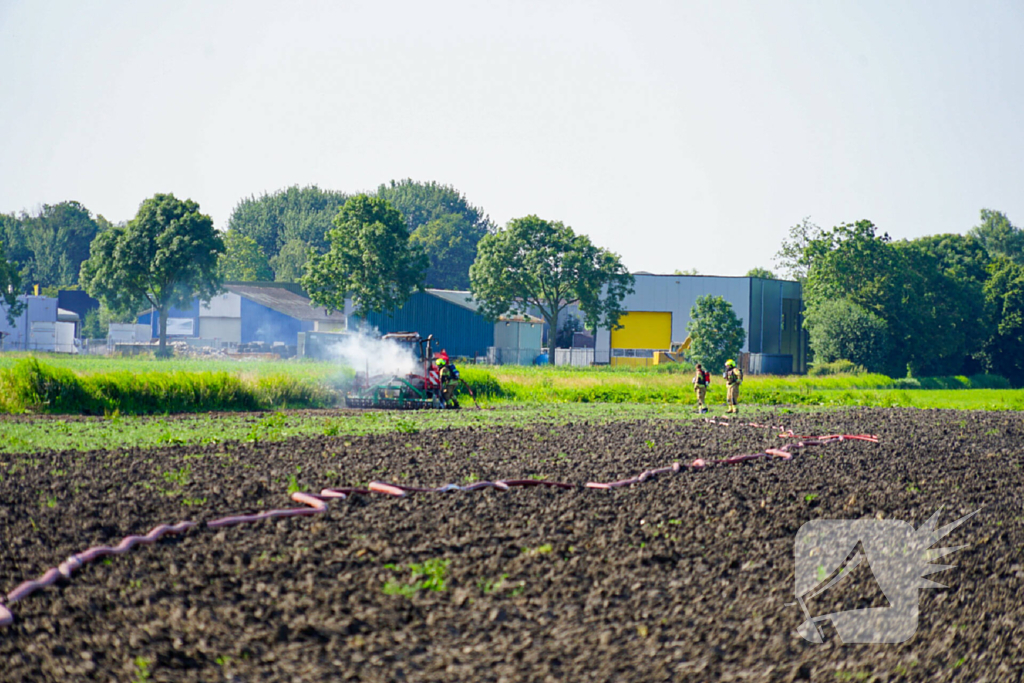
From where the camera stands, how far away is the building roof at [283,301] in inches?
2940

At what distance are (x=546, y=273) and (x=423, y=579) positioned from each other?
5410 cm

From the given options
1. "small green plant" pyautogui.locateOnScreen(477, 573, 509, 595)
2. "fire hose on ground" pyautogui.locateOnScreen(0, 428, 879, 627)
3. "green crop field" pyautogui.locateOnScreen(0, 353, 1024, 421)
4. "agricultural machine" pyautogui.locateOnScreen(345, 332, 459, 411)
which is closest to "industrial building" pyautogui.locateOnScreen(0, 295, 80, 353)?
"green crop field" pyautogui.locateOnScreen(0, 353, 1024, 421)

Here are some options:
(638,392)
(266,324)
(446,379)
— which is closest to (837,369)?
(638,392)

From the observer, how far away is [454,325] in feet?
211

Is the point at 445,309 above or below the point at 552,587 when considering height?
above

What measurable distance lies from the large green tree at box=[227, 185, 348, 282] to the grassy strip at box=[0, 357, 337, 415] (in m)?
103

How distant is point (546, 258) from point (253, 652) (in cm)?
5607

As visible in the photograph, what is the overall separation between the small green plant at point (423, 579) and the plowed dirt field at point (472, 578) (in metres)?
0.04

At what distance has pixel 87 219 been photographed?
12238 cm

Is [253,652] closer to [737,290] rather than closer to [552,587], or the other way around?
[552,587]

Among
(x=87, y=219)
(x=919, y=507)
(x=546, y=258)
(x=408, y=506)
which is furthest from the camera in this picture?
(x=87, y=219)

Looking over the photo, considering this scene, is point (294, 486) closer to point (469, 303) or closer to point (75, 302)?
point (469, 303)

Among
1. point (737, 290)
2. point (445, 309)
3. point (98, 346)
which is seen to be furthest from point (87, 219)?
point (737, 290)

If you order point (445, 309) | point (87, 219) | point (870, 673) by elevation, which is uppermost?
point (87, 219)
